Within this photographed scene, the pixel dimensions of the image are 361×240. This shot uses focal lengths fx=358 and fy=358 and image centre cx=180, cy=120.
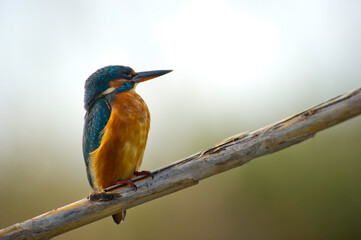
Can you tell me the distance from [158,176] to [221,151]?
30 cm

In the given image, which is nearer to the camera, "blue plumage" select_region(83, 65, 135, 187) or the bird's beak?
"blue plumage" select_region(83, 65, 135, 187)

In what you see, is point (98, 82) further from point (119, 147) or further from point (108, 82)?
point (119, 147)

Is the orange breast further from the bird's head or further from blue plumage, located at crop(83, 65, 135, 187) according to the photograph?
the bird's head

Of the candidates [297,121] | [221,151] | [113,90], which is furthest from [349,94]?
[113,90]

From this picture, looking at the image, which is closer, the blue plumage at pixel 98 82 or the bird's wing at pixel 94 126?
the bird's wing at pixel 94 126

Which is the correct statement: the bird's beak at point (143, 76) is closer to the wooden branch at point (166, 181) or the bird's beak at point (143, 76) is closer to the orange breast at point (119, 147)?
the orange breast at point (119, 147)

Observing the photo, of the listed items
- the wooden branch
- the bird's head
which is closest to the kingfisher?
the bird's head

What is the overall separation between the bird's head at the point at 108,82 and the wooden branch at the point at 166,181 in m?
0.79

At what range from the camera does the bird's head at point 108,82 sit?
2229mm

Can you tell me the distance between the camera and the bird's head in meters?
2.23

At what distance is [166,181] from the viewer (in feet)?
5.04

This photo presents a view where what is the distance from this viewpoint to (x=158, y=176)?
1563mm

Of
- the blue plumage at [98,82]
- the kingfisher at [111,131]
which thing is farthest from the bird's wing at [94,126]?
the blue plumage at [98,82]

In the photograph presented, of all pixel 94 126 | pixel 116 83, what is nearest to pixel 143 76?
pixel 116 83
